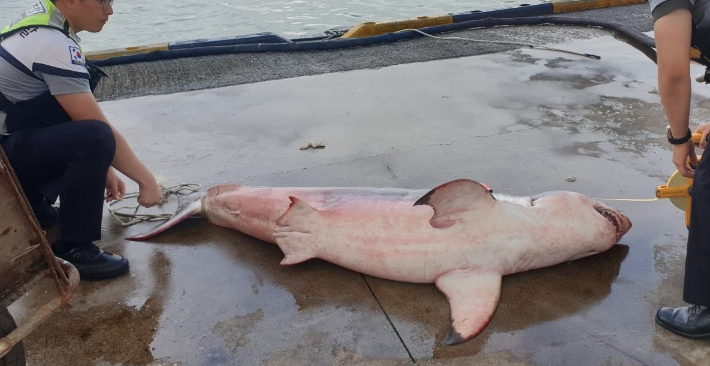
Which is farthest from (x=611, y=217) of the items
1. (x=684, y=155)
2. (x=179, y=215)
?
(x=179, y=215)

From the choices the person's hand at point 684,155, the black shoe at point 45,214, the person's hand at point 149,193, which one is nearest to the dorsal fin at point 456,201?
the person's hand at point 684,155

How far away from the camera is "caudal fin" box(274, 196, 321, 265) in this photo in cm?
345

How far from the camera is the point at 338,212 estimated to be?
11.4 ft

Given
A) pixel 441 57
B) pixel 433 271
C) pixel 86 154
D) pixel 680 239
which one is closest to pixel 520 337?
pixel 433 271

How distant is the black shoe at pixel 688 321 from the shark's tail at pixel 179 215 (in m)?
2.94

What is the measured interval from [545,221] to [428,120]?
259 centimetres

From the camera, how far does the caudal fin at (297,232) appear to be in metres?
3.45

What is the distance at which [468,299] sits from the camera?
3053 millimetres

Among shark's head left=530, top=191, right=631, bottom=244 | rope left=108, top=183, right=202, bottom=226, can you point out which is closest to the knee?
rope left=108, top=183, right=202, bottom=226

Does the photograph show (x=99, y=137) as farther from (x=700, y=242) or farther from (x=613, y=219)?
(x=700, y=242)

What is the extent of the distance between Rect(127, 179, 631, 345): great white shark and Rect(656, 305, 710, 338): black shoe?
1.96ft

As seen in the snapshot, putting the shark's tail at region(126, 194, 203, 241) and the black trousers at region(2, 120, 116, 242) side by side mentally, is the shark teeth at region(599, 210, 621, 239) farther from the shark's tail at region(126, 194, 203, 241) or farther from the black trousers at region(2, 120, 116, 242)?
the black trousers at region(2, 120, 116, 242)

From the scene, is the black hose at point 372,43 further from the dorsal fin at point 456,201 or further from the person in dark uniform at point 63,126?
the dorsal fin at point 456,201

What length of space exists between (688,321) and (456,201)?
4.22 ft
